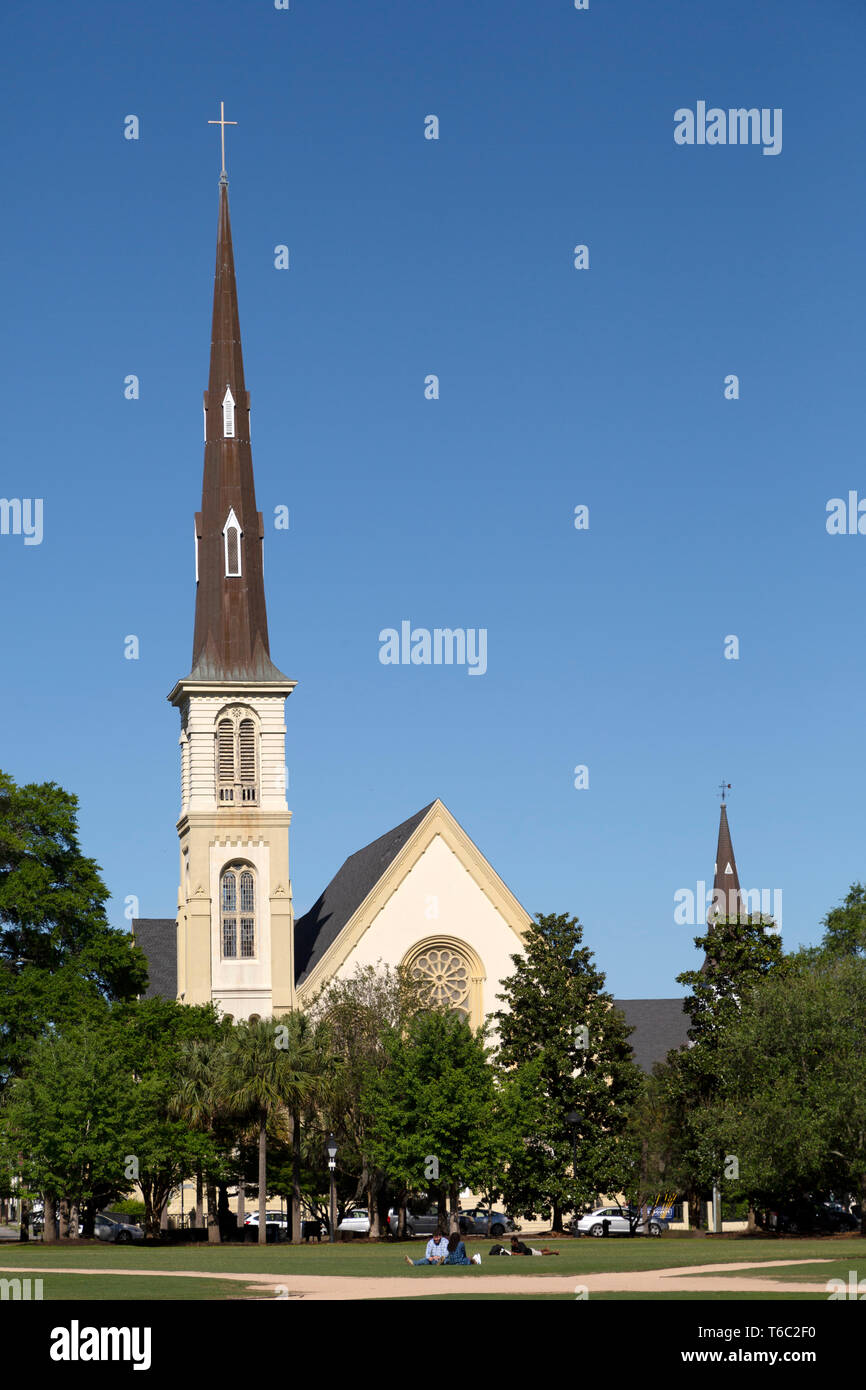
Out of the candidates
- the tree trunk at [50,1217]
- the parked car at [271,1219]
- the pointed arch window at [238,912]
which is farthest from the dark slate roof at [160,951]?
the tree trunk at [50,1217]

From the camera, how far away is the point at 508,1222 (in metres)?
75.2

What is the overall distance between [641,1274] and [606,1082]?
3432cm

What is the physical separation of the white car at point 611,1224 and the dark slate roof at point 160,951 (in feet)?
114

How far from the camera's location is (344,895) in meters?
92.9

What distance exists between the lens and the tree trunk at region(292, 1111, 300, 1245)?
63.4 meters

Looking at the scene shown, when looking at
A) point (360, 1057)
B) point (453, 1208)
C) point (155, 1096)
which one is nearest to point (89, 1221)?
point (155, 1096)

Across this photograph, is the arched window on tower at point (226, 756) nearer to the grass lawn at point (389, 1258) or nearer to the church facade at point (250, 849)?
the church facade at point (250, 849)

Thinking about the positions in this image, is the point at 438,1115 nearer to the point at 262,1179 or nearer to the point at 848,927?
the point at 262,1179

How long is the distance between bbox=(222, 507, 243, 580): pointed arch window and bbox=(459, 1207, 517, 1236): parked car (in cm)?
3035

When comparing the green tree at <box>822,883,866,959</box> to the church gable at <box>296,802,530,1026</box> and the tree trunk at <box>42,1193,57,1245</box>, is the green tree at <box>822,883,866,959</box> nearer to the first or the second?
the church gable at <box>296,802,530,1026</box>

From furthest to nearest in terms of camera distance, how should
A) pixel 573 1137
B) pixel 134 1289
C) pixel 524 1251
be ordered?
pixel 573 1137, pixel 524 1251, pixel 134 1289

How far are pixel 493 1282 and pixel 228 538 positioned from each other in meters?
57.4

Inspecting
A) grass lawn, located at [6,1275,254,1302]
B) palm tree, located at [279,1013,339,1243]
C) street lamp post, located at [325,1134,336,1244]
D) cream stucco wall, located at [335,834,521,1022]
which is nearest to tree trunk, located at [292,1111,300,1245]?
palm tree, located at [279,1013,339,1243]
